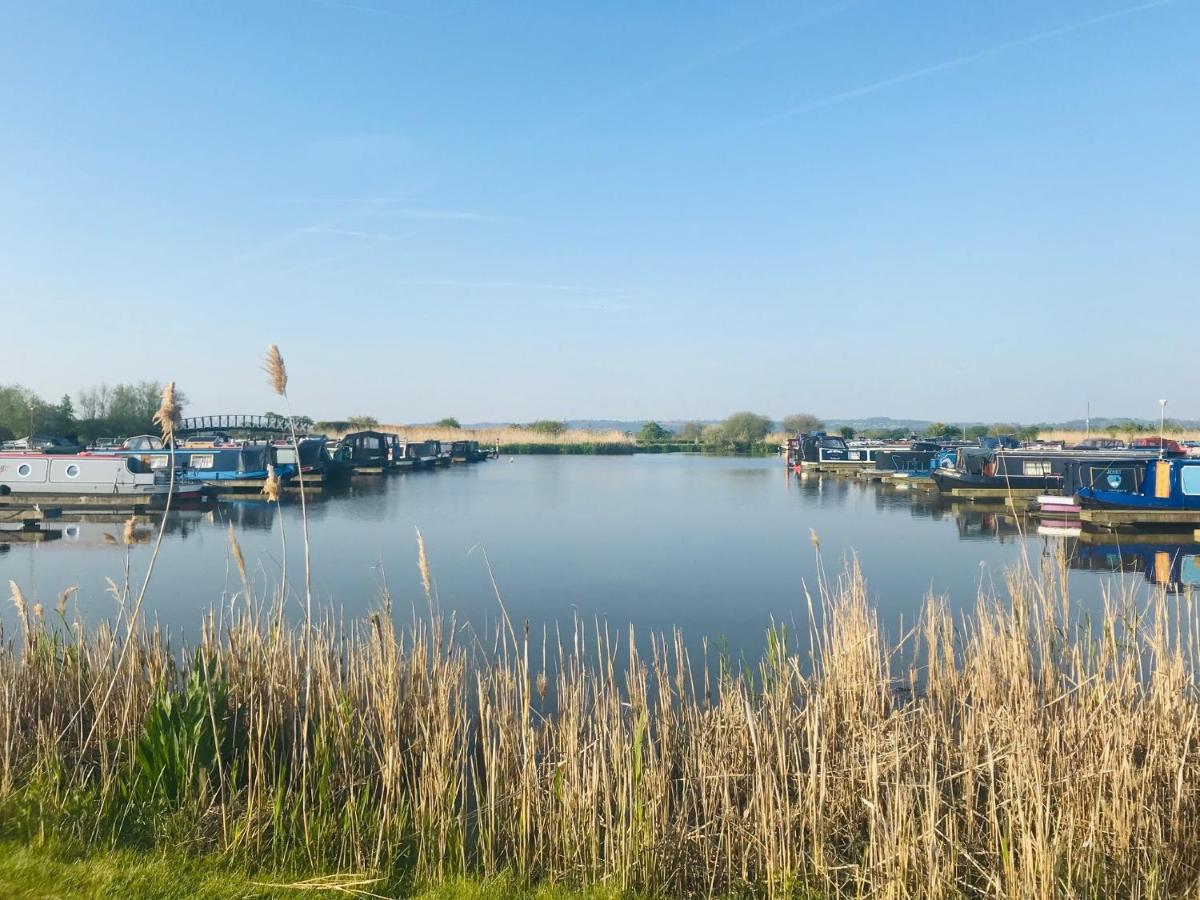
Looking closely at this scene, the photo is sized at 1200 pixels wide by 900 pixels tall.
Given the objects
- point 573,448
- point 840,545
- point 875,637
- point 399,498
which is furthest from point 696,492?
point 573,448

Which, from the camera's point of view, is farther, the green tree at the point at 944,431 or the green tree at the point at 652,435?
the green tree at the point at 652,435

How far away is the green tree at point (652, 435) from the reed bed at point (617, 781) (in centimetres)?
7435

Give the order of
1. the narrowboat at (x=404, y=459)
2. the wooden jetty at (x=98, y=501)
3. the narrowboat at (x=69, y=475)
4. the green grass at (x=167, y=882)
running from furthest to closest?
the narrowboat at (x=404, y=459)
the narrowboat at (x=69, y=475)
the wooden jetty at (x=98, y=501)
the green grass at (x=167, y=882)

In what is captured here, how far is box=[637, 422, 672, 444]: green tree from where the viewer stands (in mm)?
80688

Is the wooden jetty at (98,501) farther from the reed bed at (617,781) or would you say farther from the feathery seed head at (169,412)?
the feathery seed head at (169,412)

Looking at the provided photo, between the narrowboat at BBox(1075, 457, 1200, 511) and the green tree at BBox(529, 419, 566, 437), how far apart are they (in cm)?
5671

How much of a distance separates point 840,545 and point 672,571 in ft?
17.2

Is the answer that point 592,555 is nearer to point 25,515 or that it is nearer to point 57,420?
point 25,515

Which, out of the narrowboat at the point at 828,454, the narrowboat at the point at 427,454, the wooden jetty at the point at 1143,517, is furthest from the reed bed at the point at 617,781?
the narrowboat at the point at 427,454

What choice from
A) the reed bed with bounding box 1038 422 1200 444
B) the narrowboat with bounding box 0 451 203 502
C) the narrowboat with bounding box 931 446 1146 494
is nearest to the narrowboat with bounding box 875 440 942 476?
the narrowboat with bounding box 931 446 1146 494

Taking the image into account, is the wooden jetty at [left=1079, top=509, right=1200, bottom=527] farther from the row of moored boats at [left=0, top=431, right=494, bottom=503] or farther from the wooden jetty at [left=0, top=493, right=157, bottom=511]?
the wooden jetty at [left=0, top=493, right=157, bottom=511]

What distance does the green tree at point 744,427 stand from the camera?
252 feet

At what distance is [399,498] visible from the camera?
30609 mm

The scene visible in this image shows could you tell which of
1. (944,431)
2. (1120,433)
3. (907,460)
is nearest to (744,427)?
(944,431)
